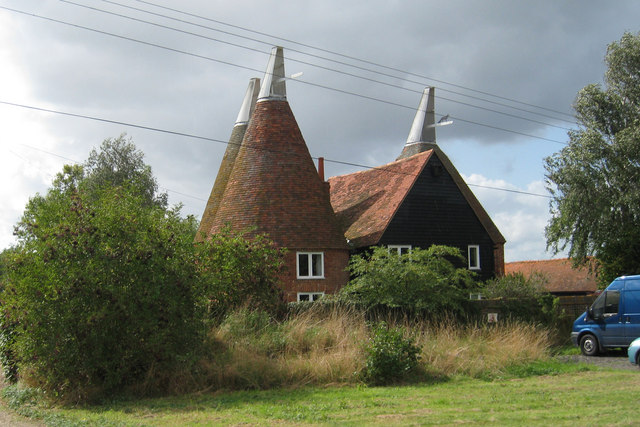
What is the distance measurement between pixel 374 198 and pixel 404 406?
25.7 m

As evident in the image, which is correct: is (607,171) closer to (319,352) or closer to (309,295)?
(309,295)

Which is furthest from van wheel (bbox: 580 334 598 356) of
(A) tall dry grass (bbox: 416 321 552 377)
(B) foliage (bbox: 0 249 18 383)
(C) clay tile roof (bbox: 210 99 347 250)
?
(B) foliage (bbox: 0 249 18 383)

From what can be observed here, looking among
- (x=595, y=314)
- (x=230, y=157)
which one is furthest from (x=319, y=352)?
(x=230, y=157)

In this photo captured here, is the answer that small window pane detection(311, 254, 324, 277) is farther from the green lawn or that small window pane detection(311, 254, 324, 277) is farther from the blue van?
the green lawn

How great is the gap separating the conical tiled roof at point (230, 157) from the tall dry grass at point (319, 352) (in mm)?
18661

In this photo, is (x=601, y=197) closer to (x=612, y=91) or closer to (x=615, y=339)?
(x=612, y=91)

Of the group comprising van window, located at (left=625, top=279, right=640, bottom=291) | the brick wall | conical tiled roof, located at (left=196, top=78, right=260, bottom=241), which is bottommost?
van window, located at (left=625, top=279, right=640, bottom=291)

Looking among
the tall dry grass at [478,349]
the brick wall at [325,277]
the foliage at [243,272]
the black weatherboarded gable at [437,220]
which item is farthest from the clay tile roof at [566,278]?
the foliage at [243,272]

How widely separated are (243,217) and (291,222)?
7.45 ft

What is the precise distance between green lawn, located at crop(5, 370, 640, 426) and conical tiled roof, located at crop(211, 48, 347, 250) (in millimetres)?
17267

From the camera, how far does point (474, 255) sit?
36562mm

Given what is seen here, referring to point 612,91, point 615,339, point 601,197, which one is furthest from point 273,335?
point 612,91

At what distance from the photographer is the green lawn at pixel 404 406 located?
991 centimetres

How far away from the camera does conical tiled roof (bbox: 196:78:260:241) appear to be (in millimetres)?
36469
